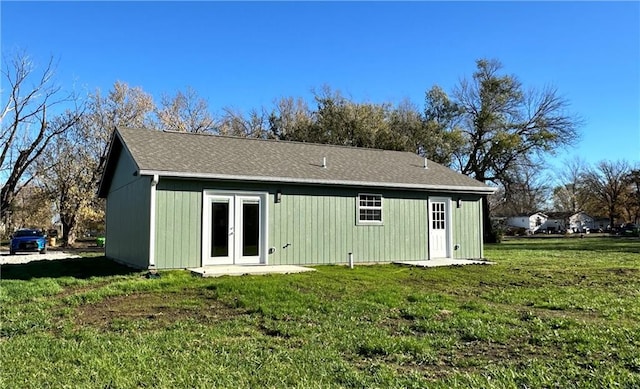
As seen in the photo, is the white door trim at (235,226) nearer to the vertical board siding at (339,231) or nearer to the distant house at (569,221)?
the vertical board siding at (339,231)

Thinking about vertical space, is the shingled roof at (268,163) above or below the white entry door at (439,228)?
above

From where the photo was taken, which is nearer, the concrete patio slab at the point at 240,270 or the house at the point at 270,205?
the concrete patio slab at the point at 240,270

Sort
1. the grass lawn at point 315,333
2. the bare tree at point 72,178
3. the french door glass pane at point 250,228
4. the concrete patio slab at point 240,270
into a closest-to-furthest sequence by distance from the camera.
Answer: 1. the grass lawn at point 315,333
2. the concrete patio slab at point 240,270
3. the french door glass pane at point 250,228
4. the bare tree at point 72,178

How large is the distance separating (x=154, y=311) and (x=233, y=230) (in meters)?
5.29

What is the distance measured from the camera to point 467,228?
16.1 metres

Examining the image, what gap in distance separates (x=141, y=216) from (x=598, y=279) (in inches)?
431

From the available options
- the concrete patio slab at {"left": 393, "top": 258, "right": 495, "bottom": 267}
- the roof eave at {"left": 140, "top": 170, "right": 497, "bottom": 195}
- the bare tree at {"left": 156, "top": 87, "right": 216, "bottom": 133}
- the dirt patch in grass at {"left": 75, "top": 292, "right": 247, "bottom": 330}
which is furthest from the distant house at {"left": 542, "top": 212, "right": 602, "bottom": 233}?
the dirt patch in grass at {"left": 75, "top": 292, "right": 247, "bottom": 330}

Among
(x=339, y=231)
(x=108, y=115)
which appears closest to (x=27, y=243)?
(x=108, y=115)

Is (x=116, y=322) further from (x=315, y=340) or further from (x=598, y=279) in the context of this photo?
(x=598, y=279)

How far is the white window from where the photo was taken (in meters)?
14.2

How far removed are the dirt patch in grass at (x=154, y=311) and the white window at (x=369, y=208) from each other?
675 centimetres

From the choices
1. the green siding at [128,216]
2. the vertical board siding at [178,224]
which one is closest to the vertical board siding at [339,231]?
the vertical board siding at [178,224]

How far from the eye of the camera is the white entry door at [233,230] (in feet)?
39.4

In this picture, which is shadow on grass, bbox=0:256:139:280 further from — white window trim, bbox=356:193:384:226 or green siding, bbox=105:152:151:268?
white window trim, bbox=356:193:384:226
